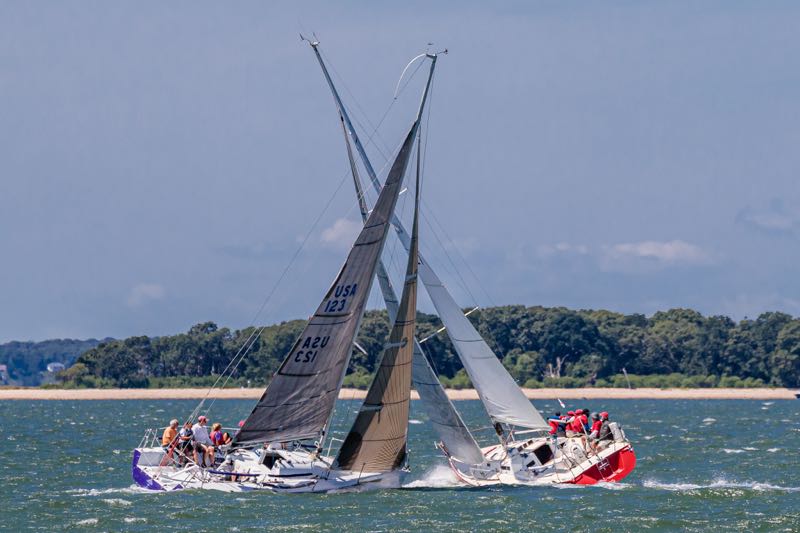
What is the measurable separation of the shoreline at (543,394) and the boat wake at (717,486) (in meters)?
89.3

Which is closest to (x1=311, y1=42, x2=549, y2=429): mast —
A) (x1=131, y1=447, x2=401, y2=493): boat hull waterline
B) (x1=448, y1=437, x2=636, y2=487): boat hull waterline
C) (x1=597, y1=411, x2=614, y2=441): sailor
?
(x1=448, y1=437, x2=636, y2=487): boat hull waterline

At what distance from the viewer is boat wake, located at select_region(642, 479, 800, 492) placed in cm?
4081

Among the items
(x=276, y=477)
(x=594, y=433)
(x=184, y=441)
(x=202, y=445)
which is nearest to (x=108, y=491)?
(x=184, y=441)

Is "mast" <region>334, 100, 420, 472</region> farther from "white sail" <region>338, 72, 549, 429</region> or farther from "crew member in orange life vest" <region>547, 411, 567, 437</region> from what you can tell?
"crew member in orange life vest" <region>547, 411, 567, 437</region>

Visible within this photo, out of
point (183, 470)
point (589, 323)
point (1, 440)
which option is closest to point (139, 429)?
point (1, 440)

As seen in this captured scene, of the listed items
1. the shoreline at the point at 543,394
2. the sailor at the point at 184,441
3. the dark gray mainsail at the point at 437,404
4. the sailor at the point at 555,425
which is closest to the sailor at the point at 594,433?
the sailor at the point at 555,425

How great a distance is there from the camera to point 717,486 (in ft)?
136

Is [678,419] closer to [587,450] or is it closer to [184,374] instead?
[587,450]

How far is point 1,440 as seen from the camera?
65.9 m

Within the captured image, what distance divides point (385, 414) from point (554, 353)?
117754mm

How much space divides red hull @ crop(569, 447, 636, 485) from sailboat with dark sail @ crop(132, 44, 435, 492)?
5579 mm

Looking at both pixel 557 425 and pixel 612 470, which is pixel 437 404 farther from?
pixel 612 470

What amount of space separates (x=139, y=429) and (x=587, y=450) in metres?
39.9

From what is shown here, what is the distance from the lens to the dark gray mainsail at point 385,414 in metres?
37.7
